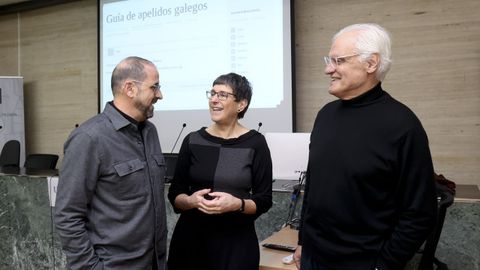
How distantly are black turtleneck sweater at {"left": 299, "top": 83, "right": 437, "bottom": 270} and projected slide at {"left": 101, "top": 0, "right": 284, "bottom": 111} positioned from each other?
2.82 meters

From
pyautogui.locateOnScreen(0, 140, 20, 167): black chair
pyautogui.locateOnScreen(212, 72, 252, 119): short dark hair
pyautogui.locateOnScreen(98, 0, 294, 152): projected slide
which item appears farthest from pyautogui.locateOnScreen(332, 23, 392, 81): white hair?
pyautogui.locateOnScreen(0, 140, 20, 167): black chair

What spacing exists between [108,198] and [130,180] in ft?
0.32

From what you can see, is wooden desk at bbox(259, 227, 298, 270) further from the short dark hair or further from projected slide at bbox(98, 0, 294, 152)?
projected slide at bbox(98, 0, 294, 152)

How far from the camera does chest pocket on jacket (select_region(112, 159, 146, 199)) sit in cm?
148

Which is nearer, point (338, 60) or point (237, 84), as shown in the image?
point (338, 60)

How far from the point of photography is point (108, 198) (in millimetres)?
1478

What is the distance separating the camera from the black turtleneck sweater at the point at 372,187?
1267mm

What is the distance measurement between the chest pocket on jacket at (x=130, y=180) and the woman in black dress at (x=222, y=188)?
237mm

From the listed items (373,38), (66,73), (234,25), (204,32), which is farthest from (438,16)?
(66,73)

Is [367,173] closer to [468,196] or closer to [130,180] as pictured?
[130,180]

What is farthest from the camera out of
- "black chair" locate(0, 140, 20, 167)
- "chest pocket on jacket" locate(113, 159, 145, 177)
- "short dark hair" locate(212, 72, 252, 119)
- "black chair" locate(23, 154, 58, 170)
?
"black chair" locate(0, 140, 20, 167)

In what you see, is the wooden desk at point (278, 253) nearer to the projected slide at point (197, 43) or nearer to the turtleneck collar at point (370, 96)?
the turtleneck collar at point (370, 96)

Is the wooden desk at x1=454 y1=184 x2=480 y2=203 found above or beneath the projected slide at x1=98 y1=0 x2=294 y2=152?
beneath

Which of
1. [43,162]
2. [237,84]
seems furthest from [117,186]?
[43,162]
